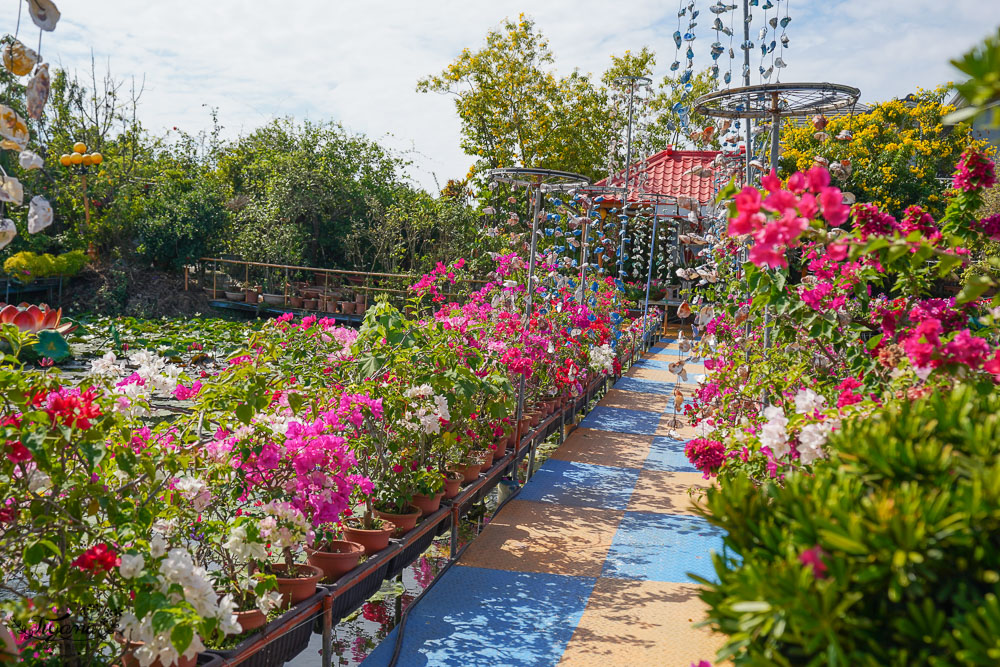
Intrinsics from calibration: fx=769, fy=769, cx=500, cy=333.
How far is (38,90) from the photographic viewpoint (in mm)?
1904

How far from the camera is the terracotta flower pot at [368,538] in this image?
3223 mm

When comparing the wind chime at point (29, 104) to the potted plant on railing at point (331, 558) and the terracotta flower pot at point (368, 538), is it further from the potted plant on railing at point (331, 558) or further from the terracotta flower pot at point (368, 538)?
the terracotta flower pot at point (368, 538)

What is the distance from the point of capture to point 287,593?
2672 millimetres

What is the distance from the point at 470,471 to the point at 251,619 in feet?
6.77

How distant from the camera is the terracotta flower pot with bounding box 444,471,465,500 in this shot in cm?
399

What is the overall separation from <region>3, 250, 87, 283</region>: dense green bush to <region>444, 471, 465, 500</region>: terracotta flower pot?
12.0m

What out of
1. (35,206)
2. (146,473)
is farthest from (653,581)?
(35,206)

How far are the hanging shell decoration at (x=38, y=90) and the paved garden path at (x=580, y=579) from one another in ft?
7.16

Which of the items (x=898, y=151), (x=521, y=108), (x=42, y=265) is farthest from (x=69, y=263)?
(x=898, y=151)

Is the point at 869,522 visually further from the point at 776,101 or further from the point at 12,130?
the point at 776,101

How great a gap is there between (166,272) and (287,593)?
49.1ft

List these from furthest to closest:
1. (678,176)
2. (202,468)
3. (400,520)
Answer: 1. (678,176)
2. (400,520)
3. (202,468)

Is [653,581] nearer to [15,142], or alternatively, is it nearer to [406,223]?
[15,142]

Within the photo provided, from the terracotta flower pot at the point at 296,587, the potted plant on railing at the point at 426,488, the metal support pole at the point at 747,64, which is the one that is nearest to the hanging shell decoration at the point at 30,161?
the terracotta flower pot at the point at 296,587
